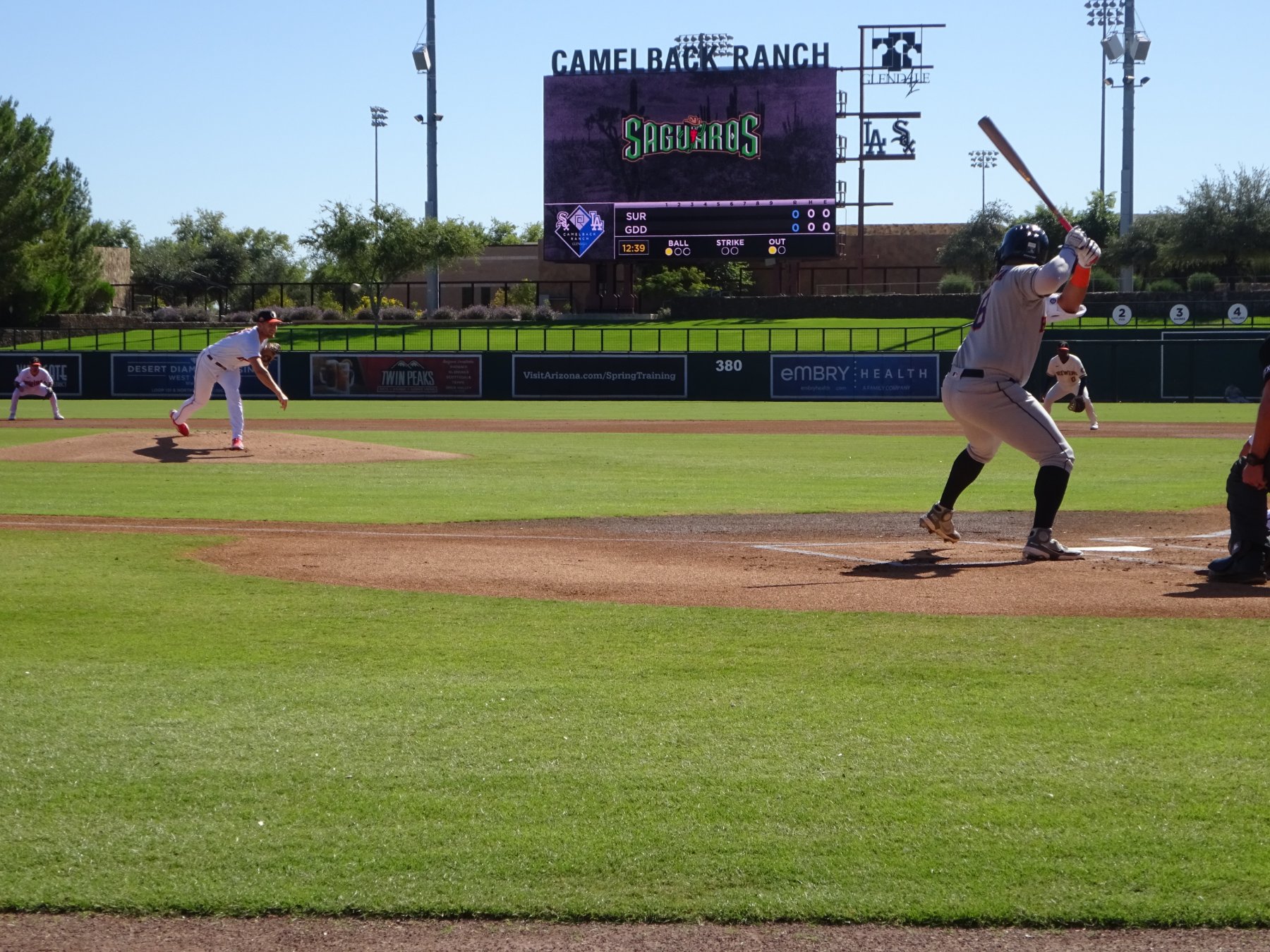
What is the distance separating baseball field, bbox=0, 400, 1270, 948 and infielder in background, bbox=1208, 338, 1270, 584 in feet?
0.66

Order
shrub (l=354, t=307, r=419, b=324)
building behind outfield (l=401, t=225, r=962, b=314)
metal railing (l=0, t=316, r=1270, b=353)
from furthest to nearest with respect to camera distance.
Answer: building behind outfield (l=401, t=225, r=962, b=314) → shrub (l=354, t=307, r=419, b=324) → metal railing (l=0, t=316, r=1270, b=353)

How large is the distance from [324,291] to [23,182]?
50.3 ft

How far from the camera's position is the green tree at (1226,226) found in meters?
61.4

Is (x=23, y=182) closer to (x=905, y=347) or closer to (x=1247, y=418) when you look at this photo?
(x=905, y=347)

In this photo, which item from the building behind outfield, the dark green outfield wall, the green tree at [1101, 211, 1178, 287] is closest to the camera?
the dark green outfield wall

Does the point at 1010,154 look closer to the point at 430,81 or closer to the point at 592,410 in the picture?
the point at 592,410

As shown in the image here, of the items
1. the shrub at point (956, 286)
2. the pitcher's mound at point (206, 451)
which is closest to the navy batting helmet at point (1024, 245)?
the pitcher's mound at point (206, 451)

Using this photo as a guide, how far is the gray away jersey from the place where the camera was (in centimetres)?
895

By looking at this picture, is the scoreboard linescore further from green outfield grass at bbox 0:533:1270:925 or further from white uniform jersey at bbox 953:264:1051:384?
green outfield grass at bbox 0:533:1270:925

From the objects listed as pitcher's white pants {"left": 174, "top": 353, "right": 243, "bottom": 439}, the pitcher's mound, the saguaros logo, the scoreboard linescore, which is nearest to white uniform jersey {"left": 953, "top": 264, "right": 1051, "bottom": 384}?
the pitcher's mound

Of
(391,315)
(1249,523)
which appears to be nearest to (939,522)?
(1249,523)

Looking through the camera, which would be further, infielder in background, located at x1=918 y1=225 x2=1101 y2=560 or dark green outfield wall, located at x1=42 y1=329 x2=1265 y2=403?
dark green outfield wall, located at x1=42 y1=329 x2=1265 y2=403

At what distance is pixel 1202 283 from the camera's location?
58781mm

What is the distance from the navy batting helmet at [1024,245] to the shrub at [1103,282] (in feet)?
188
